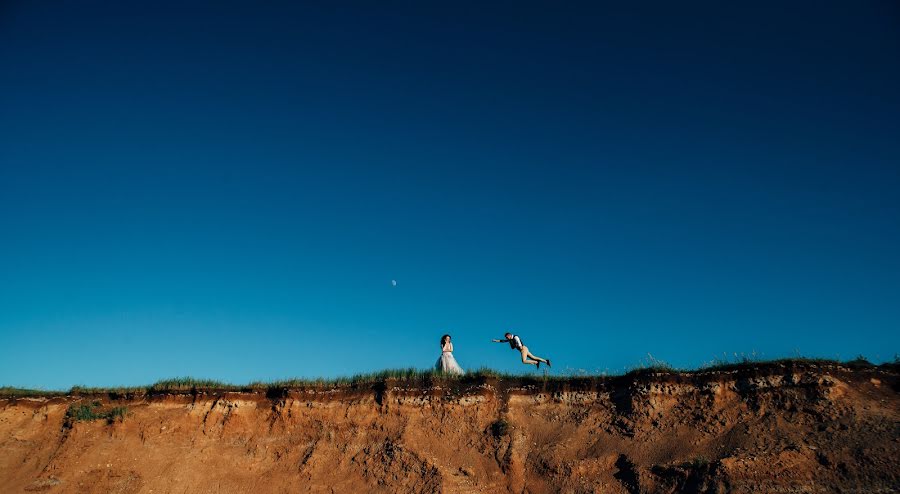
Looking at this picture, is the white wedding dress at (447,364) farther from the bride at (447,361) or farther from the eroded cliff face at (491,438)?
the eroded cliff face at (491,438)

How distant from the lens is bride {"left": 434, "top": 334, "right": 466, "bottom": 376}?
17.0m

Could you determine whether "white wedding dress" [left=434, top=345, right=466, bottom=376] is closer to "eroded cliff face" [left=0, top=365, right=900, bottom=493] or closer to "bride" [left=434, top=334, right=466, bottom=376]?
"bride" [left=434, top=334, right=466, bottom=376]

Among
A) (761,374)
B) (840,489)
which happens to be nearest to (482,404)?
(761,374)

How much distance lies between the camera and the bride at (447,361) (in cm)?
1700

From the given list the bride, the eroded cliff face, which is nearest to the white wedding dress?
the bride

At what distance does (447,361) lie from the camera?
1744 cm

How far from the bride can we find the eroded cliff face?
0.99 m

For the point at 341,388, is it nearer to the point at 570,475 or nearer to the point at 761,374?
the point at 570,475

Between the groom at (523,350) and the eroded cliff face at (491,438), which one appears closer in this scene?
the eroded cliff face at (491,438)

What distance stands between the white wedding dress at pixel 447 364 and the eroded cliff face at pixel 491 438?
1.01m

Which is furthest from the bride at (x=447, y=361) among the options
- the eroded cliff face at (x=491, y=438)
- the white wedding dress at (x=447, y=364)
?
the eroded cliff face at (x=491, y=438)

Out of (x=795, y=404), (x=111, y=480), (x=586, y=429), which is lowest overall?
(x=111, y=480)

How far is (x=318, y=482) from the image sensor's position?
1448cm

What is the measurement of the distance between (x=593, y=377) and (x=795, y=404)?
16.6 feet
